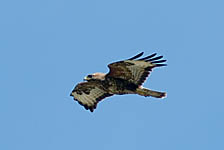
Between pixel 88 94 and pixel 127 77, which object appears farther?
pixel 88 94

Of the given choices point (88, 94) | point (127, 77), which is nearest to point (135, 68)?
point (127, 77)

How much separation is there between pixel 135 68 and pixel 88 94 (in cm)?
203

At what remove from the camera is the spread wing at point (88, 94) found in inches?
736

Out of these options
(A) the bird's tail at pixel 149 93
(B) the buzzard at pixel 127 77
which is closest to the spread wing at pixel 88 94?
(B) the buzzard at pixel 127 77

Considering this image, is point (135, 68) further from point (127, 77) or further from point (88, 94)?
point (88, 94)

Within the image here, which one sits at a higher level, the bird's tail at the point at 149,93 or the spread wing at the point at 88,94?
the spread wing at the point at 88,94

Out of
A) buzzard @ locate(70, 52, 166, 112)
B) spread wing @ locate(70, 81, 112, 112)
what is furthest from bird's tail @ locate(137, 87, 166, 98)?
spread wing @ locate(70, 81, 112, 112)

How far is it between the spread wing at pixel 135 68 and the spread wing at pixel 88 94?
3.60 ft

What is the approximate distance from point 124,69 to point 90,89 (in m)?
1.64

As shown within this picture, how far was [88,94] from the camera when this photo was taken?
62.1ft

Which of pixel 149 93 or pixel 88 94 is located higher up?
pixel 88 94

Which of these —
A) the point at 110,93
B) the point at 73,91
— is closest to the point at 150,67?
the point at 110,93

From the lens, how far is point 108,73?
17703 millimetres

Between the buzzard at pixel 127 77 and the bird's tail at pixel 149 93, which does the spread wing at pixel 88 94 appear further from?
the bird's tail at pixel 149 93
